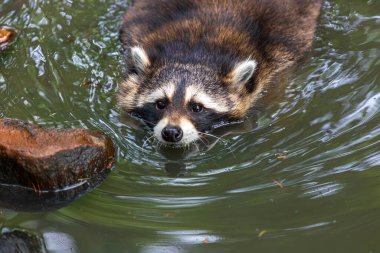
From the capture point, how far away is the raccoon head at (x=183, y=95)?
6168 millimetres

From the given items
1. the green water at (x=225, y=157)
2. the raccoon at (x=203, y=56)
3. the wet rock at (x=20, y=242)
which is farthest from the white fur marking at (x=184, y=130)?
the wet rock at (x=20, y=242)

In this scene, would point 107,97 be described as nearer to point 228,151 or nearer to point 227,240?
point 228,151

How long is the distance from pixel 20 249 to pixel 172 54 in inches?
112

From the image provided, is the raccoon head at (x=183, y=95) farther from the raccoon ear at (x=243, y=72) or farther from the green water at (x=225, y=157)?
the green water at (x=225, y=157)

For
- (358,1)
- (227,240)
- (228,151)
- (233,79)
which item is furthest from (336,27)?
(227,240)

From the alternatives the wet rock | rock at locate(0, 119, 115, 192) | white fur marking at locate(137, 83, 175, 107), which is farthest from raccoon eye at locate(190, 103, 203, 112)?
the wet rock

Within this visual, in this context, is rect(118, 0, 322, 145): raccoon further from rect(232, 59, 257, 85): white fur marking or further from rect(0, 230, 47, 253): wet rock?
rect(0, 230, 47, 253): wet rock

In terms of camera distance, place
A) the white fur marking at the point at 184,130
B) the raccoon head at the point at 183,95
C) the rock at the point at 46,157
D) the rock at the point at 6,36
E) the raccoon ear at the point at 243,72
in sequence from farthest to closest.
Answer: the rock at the point at 6,36 → the raccoon ear at the point at 243,72 → the raccoon head at the point at 183,95 → the white fur marking at the point at 184,130 → the rock at the point at 46,157

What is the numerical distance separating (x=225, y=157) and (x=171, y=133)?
55 cm

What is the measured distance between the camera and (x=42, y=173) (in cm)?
531

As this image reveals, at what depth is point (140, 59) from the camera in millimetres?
→ 6703

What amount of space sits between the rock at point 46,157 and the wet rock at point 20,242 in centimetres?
64

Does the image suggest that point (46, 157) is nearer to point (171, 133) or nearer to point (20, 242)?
point (20, 242)

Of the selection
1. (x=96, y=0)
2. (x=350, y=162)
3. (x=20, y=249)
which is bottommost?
(x=20, y=249)
